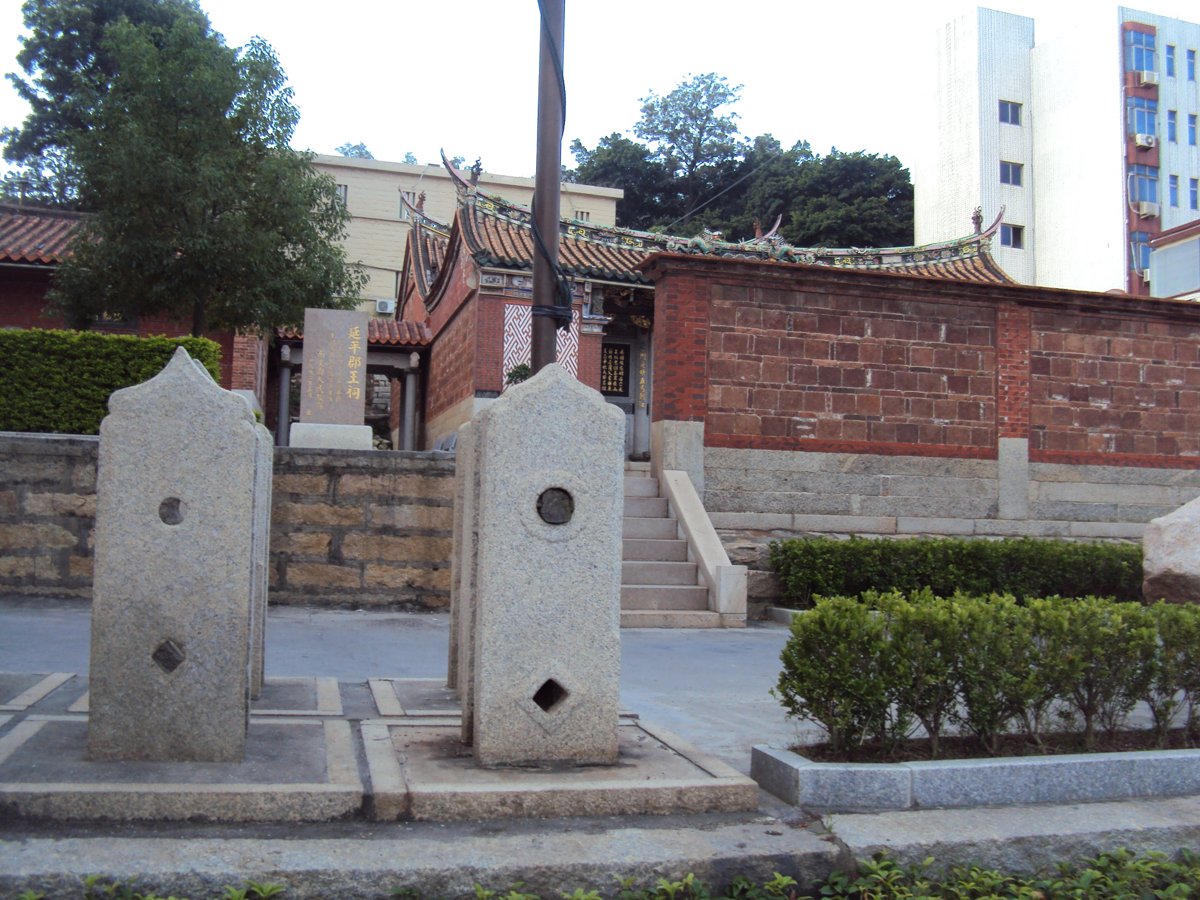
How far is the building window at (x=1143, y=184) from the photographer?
4000 cm

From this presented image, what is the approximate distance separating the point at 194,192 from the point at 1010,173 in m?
34.0

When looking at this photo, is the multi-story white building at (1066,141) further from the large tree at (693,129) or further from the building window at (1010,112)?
the large tree at (693,129)

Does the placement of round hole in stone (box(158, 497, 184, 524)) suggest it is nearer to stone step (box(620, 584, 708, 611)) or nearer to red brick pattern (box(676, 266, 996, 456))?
stone step (box(620, 584, 708, 611))

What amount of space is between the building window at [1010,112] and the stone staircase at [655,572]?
3523 cm

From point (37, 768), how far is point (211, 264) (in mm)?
14490

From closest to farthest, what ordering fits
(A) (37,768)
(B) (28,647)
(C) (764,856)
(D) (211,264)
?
(C) (764,856) → (A) (37,768) → (B) (28,647) → (D) (211,264)

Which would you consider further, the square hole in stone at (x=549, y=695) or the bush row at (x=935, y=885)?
the square hole in stone at (x=549, y=695)

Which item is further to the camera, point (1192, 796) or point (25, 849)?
point (1192, 796)

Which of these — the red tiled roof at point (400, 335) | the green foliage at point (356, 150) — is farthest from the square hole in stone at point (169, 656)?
the green foliage at point (356, 150)

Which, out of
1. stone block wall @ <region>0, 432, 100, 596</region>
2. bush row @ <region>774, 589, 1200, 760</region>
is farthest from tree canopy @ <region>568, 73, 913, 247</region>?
bush row @ <region>774, 589, 1200, 760</region>

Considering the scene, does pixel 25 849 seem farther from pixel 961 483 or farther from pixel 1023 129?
pixel 1023 129

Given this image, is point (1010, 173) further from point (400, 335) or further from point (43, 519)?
point (43, 519)

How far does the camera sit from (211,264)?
17.3 m

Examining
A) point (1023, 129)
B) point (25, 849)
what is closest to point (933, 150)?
point (1023, 129)
